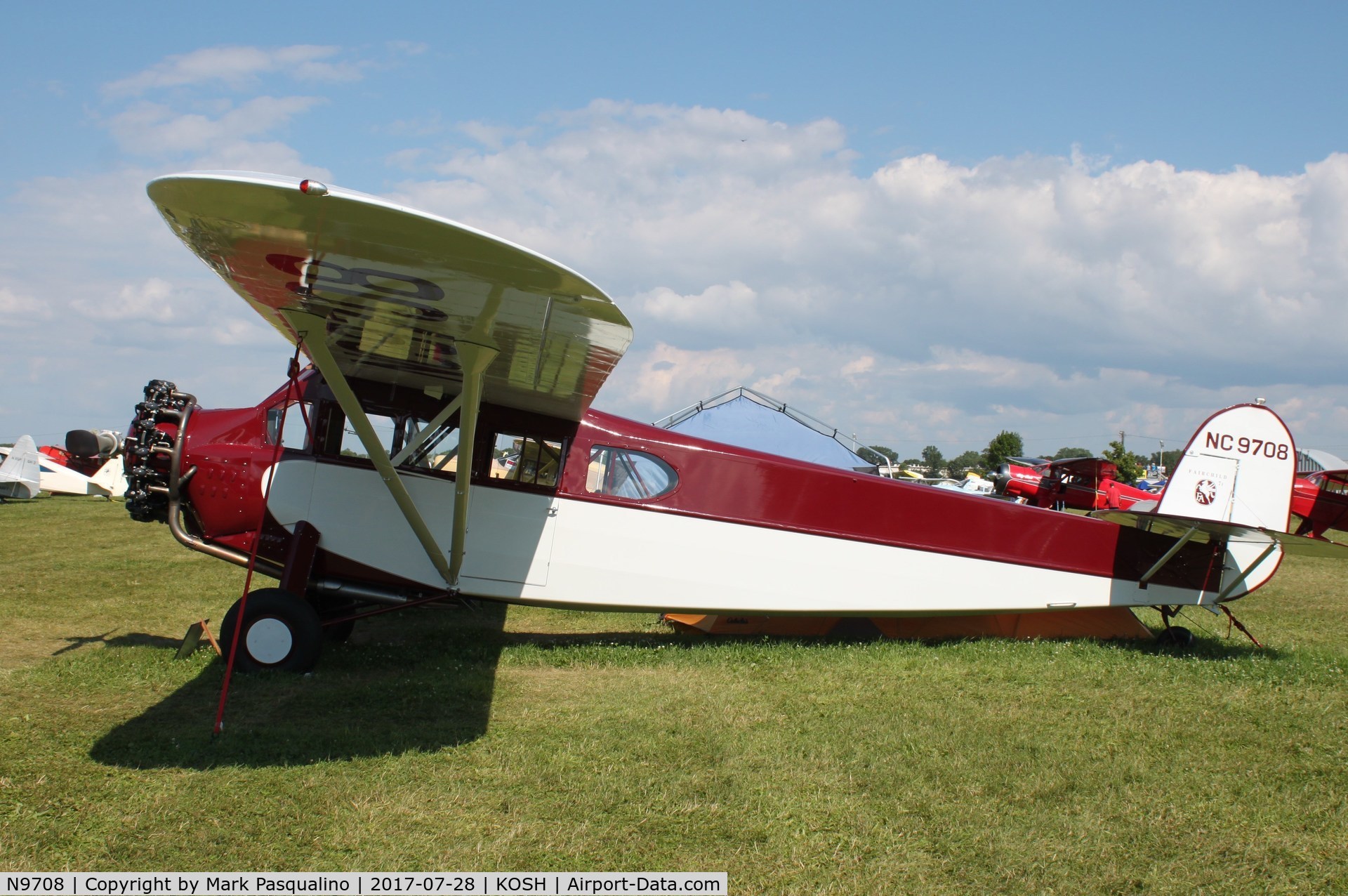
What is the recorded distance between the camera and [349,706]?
5.30m

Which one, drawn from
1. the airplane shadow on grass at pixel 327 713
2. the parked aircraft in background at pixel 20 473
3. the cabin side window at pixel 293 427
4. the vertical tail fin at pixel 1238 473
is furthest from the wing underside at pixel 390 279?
the parked aircraft in background at pixel 20 473

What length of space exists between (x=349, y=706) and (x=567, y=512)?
85.8 inches

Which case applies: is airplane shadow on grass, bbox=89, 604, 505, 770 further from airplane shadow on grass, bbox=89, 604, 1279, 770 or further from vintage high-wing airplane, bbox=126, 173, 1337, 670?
vintage high-wing airplane, bbox=126, 173, 1337, 670

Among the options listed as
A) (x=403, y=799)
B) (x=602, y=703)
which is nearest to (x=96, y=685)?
(x=403, y=799)

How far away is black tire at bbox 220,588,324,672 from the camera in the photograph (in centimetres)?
584

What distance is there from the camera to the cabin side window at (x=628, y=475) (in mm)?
6906

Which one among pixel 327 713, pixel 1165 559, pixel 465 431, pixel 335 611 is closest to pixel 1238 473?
pixel 1165 559

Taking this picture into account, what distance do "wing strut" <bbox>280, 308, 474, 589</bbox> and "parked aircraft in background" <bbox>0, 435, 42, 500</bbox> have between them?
21.7 metres

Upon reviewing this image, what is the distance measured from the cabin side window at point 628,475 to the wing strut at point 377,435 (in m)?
1.25

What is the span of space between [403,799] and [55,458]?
102 ft

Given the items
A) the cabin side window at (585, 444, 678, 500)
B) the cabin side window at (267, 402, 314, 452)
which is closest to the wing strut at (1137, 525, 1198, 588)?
the cabin side window at (585, 444, 678, 500)

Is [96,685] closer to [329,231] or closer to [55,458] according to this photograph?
[329,231]

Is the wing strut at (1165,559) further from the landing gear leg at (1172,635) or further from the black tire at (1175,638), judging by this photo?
the black tire at (1175,638)

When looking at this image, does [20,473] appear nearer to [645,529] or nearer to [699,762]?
[645,529]
